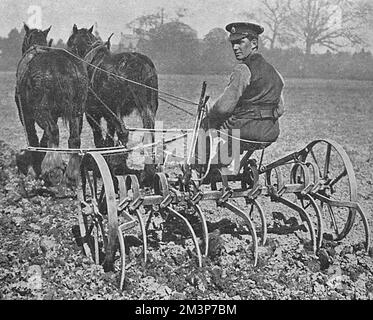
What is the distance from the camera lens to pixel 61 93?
511cm

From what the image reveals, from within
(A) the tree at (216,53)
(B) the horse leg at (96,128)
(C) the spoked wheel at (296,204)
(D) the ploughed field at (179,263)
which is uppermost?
(A) the tree at (216,53)

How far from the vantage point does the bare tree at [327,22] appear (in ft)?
15.7

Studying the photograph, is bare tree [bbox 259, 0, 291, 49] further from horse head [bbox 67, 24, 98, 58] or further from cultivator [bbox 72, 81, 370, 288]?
horse head [bbox 67, 24, 98, 58]

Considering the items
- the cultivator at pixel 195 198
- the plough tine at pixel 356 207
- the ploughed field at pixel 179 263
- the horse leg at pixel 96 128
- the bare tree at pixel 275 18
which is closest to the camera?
the ploughed field at pixel 179 263

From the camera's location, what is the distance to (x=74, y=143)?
542cm

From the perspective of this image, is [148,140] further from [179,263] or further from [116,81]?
[179,263]

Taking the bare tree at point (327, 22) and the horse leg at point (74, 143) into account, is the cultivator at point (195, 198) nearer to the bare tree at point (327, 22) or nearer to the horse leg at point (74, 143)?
the horse leg at point (74, 143)

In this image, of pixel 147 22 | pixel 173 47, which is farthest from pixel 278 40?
pixel 147 22

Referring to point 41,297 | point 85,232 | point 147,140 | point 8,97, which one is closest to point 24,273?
point 41,297

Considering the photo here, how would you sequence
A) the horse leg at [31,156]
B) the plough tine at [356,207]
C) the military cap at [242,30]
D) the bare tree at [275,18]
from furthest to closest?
the horse leg at [31,156], the bare tree at [275,18], the military cap at [242,30], the plough tine at [356,207]

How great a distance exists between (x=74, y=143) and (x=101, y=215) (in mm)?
1829

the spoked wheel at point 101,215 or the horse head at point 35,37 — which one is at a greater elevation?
the horse head at point 35,37

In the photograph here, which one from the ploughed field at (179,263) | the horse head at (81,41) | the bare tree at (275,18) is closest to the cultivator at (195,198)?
the ploughed field at (179,263)
